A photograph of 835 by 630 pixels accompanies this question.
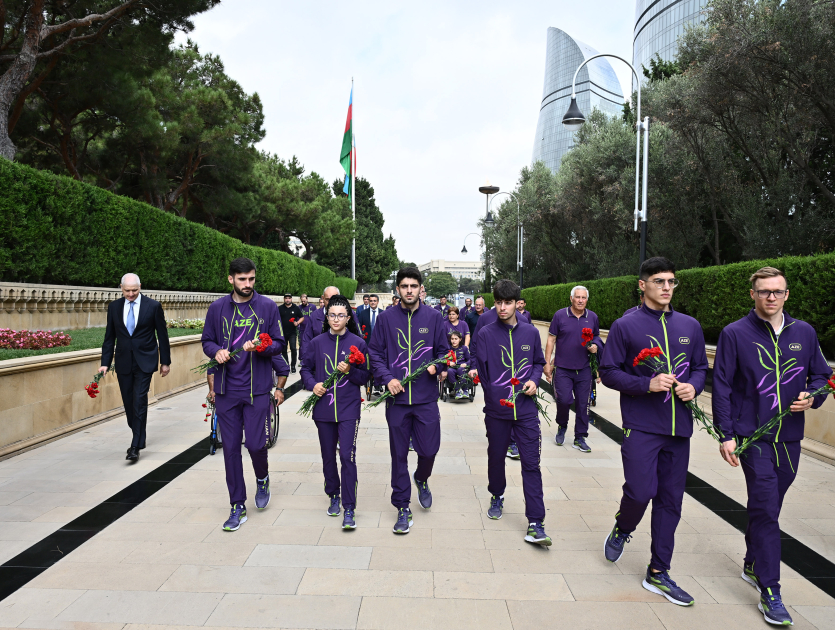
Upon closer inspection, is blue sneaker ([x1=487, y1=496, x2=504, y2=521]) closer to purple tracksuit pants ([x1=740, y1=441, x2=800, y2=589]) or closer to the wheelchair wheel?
purple tracksuit pants ([x1=740, y1=441, x2=800, y2=589])

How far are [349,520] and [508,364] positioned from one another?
1.72 metres

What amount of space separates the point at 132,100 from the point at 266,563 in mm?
15953

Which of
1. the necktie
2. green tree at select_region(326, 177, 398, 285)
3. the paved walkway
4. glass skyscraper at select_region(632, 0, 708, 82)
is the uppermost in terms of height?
glass skyscraper at select_region(632, 0, 708, 82)

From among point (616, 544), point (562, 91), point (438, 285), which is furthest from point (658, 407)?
point (438, 285)

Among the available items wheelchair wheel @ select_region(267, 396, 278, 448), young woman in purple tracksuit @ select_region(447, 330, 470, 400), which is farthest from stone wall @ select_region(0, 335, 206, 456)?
young woman in purple tracksuit @ select_region(447, 330, 470, 400)

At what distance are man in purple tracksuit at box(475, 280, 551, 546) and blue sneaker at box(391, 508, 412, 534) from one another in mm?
735

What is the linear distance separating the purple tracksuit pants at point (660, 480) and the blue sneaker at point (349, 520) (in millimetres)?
2069

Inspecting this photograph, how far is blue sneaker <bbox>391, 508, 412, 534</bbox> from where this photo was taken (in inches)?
170

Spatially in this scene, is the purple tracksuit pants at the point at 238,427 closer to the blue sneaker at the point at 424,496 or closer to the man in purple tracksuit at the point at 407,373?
the man in purple tracksuit at the point at 407,373

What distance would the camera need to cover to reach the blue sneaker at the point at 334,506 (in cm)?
472

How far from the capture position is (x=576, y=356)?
6.96m

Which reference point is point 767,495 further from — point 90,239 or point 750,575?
point 90,239

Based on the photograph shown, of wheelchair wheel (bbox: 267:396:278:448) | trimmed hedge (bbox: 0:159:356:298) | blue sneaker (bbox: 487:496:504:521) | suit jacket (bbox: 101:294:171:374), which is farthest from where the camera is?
trimmed hedge (bbox: 0:159:356:298)

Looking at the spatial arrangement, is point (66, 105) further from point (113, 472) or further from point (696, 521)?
point (696, 521)
